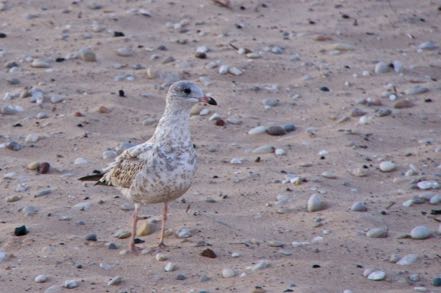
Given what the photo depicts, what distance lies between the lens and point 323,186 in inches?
320

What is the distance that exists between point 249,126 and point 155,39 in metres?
2.28

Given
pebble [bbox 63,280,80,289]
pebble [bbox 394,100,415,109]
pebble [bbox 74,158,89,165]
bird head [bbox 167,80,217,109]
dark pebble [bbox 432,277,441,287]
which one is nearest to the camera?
dark pebble [bbox 432,277,441,287]

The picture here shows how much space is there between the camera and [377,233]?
7.18 meters

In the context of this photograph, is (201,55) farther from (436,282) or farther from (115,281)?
(436,282)

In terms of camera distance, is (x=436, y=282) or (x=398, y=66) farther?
(x=398, y=66)

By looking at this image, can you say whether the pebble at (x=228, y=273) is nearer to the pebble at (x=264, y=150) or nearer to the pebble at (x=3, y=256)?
the pebble at (x=3, y=256)

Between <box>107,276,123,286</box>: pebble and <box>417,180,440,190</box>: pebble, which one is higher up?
<box>107,276,123,286</box>: pebble

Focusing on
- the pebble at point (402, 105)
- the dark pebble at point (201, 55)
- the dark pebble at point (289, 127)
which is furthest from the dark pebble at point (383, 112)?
the dark pebble at point (201, 55)

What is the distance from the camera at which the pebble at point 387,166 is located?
8.44 metres

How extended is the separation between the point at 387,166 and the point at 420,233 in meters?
1.36

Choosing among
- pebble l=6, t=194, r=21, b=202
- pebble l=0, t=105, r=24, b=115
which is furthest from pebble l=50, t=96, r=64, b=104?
pebble l=6, t=194, r=21, b=202

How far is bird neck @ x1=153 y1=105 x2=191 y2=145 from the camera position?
7145 mm

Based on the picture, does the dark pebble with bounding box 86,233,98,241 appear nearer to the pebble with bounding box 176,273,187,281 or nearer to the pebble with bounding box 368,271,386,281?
the pebble with bounding box 176,273,187,281

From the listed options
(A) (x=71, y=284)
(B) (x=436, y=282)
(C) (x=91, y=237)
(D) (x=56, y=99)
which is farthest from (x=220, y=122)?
(B) (x=436, y=282)
